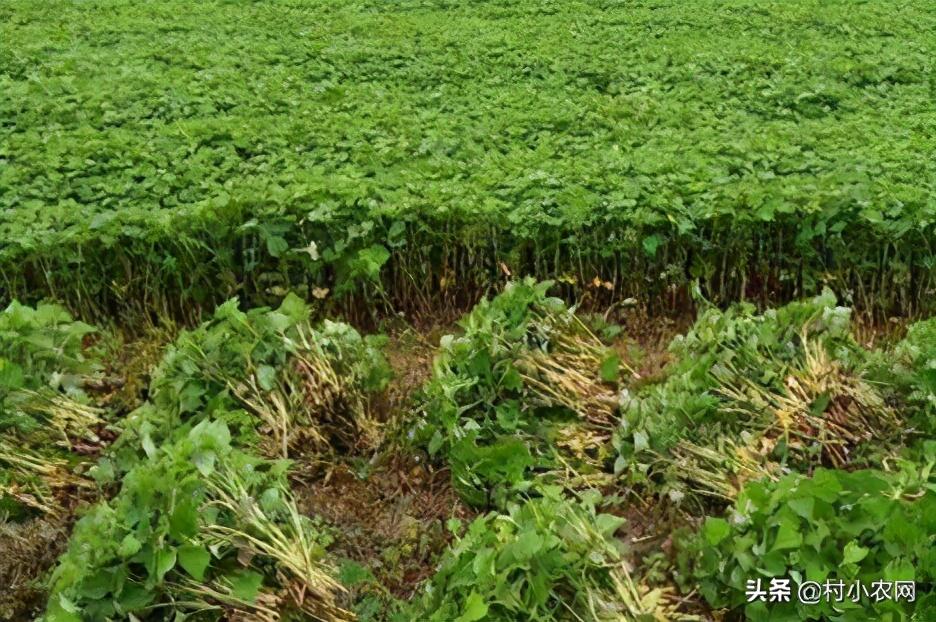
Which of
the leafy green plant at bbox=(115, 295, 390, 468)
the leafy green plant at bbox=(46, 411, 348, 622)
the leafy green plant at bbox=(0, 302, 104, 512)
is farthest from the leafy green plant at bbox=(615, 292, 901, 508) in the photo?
the leafy green plant at bbox=(0, 302, 104, 512)

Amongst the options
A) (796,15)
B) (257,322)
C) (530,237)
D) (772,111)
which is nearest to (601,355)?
(530,237)

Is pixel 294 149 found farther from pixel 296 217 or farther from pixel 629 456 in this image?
pixel 629 456

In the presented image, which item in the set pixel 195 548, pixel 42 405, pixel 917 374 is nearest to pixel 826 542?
pixel 917 374

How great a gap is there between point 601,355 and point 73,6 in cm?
707

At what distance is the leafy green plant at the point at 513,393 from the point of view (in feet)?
11.7

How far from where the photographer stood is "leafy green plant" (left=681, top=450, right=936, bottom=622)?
270 cm

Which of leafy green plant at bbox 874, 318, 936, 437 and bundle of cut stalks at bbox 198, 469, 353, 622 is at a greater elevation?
leafy green plant at bbox 874, 318, 936, 437

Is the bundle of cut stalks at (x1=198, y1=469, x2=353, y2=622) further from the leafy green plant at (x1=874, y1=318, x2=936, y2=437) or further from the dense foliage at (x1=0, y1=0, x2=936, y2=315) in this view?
the leafy green plant at (x1=874, y1=318, x2=936, y2=437)

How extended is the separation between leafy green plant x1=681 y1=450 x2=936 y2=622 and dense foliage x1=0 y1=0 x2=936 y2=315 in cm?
199

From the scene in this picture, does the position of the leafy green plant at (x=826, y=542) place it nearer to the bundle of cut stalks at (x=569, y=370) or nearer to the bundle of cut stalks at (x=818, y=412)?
the bundle of cut stalks at (x=818, y=412)

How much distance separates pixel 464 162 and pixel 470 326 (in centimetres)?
177

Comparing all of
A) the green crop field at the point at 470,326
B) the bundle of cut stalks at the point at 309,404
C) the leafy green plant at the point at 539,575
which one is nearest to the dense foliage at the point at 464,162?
the green crop field at the point at 470,326

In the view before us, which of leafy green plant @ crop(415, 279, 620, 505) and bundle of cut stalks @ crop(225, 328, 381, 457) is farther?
bundle of cut stalks @ crop(225, 328, 381, 457)

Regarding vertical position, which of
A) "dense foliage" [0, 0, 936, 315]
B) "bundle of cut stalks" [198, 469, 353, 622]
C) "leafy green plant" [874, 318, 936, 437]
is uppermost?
"dense foliage" [0, 0, 936, 315]
